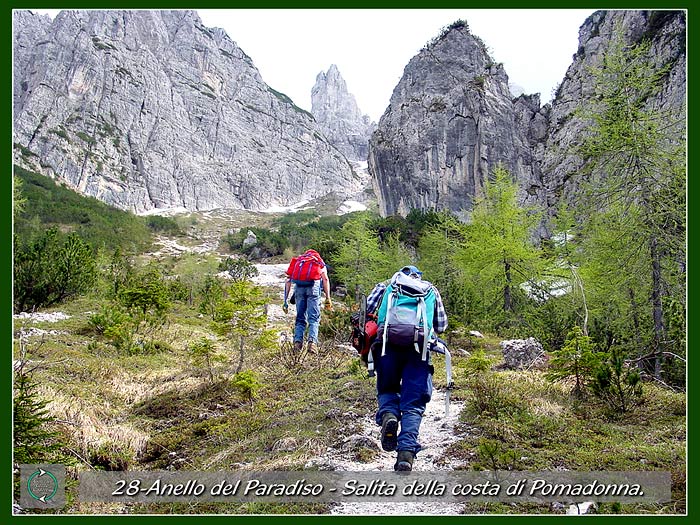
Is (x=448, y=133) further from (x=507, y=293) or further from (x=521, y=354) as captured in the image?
(x=521, y=354)

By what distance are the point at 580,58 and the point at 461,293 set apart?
47956 millimetres

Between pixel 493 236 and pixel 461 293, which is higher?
pixel 493 236

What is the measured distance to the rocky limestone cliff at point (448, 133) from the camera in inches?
2062

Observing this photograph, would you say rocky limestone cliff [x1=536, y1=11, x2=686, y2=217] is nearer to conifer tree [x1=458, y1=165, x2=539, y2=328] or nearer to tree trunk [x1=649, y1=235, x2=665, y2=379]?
conifer tree [x1=458, y1=165, x2=539, y2=328]

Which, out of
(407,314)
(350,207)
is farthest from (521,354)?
(350,207)

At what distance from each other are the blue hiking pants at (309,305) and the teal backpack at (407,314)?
12.2 ft

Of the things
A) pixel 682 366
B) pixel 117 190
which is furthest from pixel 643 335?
pixel 117 190

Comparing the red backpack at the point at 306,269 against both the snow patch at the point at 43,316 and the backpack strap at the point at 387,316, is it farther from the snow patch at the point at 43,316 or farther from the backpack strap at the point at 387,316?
the snow patch at the point at 43,316

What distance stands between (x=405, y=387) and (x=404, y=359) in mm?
250

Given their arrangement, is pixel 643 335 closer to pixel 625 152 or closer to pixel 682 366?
pixel 682 366

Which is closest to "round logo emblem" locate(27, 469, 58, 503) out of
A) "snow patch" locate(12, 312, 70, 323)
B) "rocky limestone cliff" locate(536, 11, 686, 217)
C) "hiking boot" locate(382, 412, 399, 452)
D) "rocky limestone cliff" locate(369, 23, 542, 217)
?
"hiking boot" locate(382, 412, 399, 452)

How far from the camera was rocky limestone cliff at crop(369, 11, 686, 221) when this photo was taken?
4947 cm

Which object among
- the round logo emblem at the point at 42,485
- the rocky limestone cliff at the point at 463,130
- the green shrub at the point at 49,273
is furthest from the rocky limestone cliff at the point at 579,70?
the round logo emblem at the point at 42,485

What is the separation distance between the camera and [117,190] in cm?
10925
